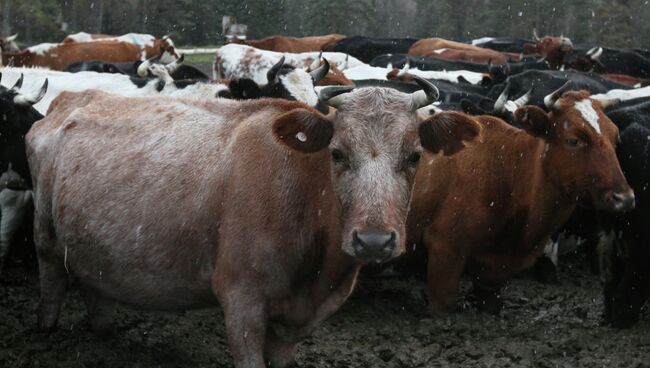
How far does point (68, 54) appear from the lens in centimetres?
1856

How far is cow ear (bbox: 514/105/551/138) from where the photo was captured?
5.92 m

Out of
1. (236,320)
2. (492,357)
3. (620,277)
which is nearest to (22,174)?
(236,320)

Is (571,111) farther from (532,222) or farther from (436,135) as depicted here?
(436,135)

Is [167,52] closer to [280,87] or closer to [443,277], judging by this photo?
[280,87]

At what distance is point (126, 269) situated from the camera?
448 cm

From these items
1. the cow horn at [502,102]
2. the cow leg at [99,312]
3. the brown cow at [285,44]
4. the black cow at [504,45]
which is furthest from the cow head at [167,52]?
the cow leg at [99,312]

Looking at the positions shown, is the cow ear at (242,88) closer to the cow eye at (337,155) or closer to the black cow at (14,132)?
the black cow at (14,132)

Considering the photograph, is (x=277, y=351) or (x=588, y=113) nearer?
(x=277, y=351)

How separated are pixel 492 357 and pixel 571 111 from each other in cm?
183

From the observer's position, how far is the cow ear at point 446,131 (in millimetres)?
4059

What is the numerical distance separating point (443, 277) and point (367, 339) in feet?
2.72

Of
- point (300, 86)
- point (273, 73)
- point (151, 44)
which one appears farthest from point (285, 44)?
point (273, 73)

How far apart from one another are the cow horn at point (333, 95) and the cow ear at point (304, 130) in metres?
0.08

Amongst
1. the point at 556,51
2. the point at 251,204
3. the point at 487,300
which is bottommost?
the point at 556,51
